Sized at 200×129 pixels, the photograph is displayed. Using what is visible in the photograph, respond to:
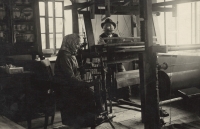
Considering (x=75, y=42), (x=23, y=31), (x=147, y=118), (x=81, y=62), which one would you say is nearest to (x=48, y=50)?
(x=23, y=31)

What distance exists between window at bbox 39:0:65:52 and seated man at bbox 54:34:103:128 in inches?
157

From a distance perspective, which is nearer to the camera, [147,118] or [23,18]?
[147,118]

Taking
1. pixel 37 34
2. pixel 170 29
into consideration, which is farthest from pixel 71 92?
pixel 170 29

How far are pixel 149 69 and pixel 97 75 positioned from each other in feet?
7.96

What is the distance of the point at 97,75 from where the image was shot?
A: 5516mm

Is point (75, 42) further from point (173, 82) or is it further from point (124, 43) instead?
point (173, 82)

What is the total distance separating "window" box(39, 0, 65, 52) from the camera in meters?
8.30

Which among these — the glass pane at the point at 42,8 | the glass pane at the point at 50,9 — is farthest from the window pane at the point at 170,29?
the glass pane at the point at 42,8

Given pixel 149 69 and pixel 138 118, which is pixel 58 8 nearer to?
pixel 138 118

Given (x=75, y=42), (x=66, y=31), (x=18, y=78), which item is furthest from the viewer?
(x=66, y=31)

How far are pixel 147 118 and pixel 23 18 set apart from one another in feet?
18.6

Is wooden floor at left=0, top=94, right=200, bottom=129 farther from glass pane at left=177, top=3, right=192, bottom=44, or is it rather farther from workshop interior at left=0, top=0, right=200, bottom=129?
glass pane at left=177, top=3, right=192, bottom=44

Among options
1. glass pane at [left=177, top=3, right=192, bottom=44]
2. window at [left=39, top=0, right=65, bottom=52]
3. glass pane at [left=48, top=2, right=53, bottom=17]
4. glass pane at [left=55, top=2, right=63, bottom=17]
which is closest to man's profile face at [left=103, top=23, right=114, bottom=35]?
window at [left=39, top=0, right=65, bottom=52]

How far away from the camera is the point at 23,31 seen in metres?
7.77
